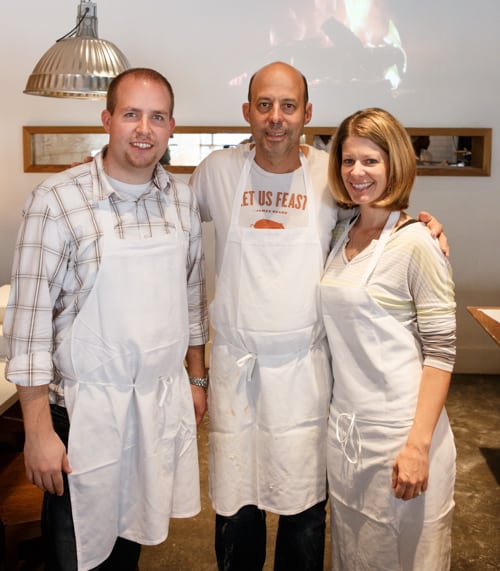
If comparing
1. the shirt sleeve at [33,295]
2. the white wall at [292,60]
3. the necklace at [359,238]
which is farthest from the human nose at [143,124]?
the white wall at [292,60]

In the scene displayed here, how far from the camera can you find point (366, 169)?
5.74 feet

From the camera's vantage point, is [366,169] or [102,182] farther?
[366,169]

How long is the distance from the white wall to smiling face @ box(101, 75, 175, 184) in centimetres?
313

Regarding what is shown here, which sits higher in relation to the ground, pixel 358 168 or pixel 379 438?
pixel 358 168

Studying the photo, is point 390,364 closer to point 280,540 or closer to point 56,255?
point 280,540

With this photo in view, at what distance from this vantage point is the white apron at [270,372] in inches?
74.4

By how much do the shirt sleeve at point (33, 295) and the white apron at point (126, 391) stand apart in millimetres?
84

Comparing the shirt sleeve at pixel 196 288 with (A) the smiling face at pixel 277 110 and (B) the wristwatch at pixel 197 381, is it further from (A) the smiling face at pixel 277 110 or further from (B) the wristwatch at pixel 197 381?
(A) the smiling face at pixel 277 110

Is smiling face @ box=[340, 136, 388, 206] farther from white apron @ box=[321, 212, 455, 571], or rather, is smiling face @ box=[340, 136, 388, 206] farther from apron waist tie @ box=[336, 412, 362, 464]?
apron waist tie @ box=[336, 412, 362, 464]

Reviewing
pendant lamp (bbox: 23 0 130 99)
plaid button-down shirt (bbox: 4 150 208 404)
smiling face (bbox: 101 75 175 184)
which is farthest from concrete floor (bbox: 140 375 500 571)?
pendant lamp (bbox: 23 0 130 99)

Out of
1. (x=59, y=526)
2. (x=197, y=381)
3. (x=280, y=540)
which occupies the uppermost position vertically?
(x=197, y=381)

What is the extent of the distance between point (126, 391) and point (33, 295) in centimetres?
34

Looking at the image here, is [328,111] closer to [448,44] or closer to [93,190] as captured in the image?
[448,44]

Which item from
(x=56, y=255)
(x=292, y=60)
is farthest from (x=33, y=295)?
(x=292, y=60)
